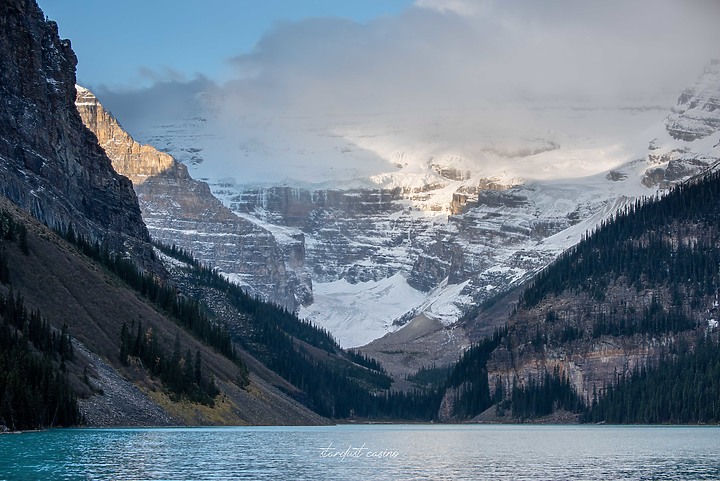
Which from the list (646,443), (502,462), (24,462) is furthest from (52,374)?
(646,443)

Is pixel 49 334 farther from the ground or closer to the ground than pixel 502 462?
farther from the ground

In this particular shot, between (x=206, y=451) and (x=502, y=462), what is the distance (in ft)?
104

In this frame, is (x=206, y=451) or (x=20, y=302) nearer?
(x=206, y=451)

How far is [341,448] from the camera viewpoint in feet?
575

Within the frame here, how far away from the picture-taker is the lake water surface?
12588 cm

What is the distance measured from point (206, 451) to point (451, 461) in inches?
1030

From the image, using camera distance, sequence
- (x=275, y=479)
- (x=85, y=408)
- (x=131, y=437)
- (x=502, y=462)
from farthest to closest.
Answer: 1. (x=85, y=408)
2. (x=131, y=437)
3. (x=502, y=462)
4. (x=275, y=479)

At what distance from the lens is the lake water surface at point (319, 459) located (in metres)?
126

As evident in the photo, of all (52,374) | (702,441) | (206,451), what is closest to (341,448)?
(206,451)

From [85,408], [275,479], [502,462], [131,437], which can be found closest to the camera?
[275,479]

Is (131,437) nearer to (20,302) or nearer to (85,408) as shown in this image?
(85,408)

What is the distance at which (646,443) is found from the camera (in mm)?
188375

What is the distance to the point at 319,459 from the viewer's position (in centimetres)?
14825

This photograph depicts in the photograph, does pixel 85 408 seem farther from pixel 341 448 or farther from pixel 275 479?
pixel 275 479
